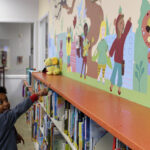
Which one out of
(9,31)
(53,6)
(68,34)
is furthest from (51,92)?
(9,31)

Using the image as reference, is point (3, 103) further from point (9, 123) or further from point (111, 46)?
point (111, 46)

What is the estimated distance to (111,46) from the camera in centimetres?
152

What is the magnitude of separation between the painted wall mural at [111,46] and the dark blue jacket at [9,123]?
557 mm

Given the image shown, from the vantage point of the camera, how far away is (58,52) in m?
3.01

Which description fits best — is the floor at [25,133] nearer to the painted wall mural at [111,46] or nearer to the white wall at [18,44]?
the white wall at [18,44]

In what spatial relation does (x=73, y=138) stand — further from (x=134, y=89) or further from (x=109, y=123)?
(x=109, y=123)

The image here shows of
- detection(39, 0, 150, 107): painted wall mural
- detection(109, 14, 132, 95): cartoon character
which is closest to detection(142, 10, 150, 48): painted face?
detection(39, 0, 150, 107): painted wall mural

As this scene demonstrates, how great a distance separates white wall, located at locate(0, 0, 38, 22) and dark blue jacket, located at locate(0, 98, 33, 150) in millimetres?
3266

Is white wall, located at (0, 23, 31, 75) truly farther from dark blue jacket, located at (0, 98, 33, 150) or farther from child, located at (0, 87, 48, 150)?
dark blue jacket, located at (0, 98, 33, 150)

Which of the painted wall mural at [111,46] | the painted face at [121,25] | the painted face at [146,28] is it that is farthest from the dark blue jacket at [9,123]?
the painted face at [146,28]

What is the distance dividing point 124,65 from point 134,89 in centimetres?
17

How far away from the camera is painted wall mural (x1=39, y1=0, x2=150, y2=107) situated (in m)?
1.19

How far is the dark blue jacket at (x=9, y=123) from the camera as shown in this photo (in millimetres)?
1778

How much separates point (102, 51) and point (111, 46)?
0.48ft
